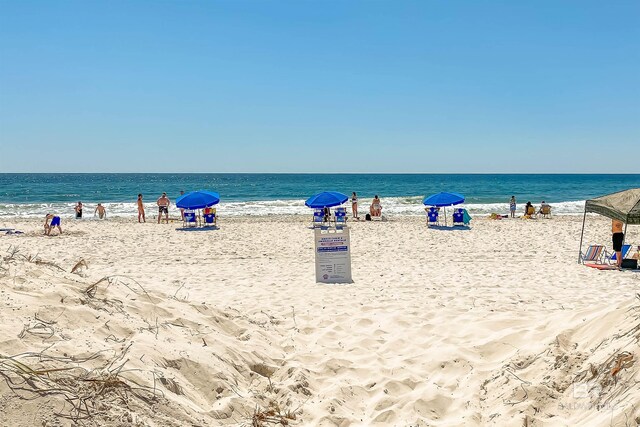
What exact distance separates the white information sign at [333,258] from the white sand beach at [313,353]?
0.59 meters

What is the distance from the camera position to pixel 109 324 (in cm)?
A: 385

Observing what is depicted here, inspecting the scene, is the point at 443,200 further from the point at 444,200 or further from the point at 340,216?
the point at 340,216

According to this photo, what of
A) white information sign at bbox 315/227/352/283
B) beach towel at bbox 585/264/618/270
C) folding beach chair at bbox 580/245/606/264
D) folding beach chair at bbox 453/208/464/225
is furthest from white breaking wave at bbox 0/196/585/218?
white information sign at bbox 315/227/352/283

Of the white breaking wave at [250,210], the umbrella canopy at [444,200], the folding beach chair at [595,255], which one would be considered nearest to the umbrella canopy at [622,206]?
the folding beach chair at [595,255]

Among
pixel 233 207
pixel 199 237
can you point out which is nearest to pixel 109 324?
pixel 199 237

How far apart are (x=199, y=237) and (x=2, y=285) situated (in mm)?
11357

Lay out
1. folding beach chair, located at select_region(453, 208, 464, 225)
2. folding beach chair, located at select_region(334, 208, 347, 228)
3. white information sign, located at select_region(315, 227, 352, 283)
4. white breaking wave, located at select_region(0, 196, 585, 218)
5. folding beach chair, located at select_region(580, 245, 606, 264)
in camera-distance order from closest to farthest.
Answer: white information sign, located at select_region(315, 227, 352, 283) < folding beach chair, located at select_region(580, 245, 606, 264) < folding beach chair, located at select_region(453, 208, 464, 225) < folding beach chair, located at select_region(334, 208, 347, 228) < white breaking wave, located at select_region(0, 196, 585, 218)

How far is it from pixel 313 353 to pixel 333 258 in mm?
3847

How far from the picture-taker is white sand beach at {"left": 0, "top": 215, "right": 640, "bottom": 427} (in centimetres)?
283

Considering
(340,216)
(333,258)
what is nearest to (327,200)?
(340,216)

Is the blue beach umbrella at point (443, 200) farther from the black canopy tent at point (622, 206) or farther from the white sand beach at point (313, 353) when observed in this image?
the white sand beach at point (313, 353)

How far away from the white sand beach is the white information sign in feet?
1.94

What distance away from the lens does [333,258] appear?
8445 millimetres

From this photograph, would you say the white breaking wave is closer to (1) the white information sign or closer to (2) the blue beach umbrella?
(2) the blue beach umbrella
